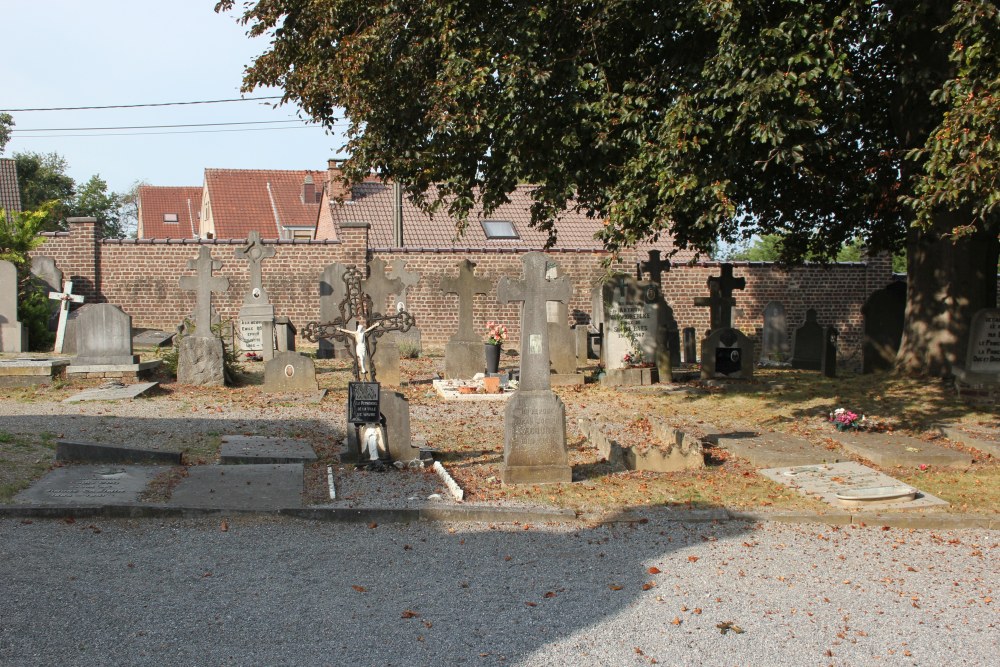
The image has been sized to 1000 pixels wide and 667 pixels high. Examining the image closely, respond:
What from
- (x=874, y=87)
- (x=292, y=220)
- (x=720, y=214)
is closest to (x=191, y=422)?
(x=720, y=214)

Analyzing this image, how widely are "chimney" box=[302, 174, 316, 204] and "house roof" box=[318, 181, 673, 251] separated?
17.7 metres

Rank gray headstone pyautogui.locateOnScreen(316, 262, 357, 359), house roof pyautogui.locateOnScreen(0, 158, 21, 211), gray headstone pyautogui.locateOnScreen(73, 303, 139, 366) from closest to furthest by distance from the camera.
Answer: gray headstone pyautogui.locateOnScreen(73, 303, 139, 366), gray headstone pyautogui.locateOnScreen(316, 262, 357, 359), house roof pyautogui.locateOnScreen(0, 158, 21, 211)

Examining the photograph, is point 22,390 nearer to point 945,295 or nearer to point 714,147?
point 714,147

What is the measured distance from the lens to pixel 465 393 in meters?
15.3

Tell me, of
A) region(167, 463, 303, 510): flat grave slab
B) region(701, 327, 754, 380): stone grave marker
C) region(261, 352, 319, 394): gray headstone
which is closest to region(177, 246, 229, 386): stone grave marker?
region(261, 352, 319, 394): gray headstone

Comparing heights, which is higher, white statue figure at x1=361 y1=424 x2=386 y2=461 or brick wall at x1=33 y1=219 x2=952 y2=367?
brick wall at x1=33 y1=219 x2=952 y2=367

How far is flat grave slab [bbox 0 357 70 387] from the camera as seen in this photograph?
49.1ft

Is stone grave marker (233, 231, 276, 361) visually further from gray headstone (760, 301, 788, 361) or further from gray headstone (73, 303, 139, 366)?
gray headstone (760, 301, 788, 361)

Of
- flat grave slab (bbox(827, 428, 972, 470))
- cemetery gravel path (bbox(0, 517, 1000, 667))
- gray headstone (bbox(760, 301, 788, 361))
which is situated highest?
gray headstone (bbox(760, 301, 788, 361))

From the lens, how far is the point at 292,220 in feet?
167

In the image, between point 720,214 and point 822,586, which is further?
point 720,214

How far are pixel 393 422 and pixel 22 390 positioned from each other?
8.05m

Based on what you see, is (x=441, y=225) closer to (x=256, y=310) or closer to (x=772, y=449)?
(x=256, y=310)

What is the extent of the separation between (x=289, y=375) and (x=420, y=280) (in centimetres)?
938
